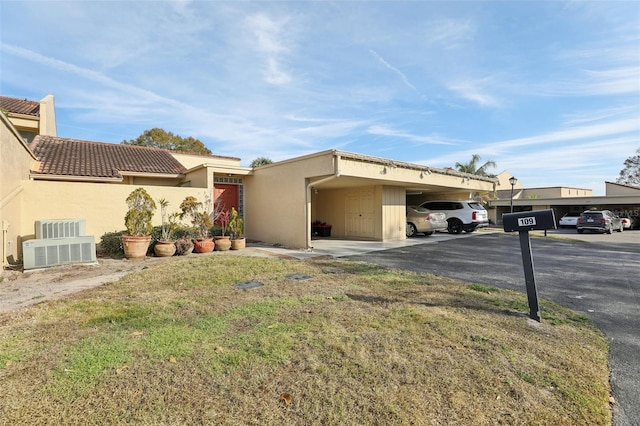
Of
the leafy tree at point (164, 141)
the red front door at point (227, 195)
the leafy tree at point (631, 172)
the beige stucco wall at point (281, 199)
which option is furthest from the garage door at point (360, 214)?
the leafy tree at point (631, 172)

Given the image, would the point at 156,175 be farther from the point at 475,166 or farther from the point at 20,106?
the point at 475,166

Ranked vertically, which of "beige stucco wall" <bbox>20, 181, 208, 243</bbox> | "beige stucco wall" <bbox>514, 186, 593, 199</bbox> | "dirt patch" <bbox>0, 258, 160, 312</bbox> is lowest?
"dirt patch" <bbox>0, 258, 160, 312</bbox>

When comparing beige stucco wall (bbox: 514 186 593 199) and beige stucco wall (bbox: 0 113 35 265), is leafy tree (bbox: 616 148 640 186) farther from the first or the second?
beige stucco wall (bbox: 0 113 35 265)

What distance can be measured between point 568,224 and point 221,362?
32834 millimetres

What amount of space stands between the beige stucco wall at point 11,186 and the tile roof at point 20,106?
7.44 m

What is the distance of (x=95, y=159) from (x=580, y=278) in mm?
17499

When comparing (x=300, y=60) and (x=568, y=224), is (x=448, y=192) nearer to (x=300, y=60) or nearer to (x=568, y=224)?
(x=300, y=60)

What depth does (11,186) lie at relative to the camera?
7434 millimetres

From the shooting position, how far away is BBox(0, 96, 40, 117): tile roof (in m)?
13.9

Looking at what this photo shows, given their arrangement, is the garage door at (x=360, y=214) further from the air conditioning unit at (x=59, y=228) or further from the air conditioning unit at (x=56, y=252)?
the air conditioning unit at (x=59, y=228)

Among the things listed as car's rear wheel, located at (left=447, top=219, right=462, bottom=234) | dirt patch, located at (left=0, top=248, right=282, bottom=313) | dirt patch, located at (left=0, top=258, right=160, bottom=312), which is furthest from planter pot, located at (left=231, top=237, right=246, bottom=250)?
car's rear wheel, located at (left=447, top=219, right=462, bottom=234)

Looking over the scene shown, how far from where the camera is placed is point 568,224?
2636cm

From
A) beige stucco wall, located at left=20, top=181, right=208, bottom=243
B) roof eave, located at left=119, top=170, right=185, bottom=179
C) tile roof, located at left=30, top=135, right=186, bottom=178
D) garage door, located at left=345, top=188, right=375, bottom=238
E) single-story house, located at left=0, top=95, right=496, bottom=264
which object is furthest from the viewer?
garage door, located at left=345, top=188, right=375, bottom=238

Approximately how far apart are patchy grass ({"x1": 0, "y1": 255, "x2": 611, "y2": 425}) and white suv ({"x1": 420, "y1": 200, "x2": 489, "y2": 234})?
1154cm
